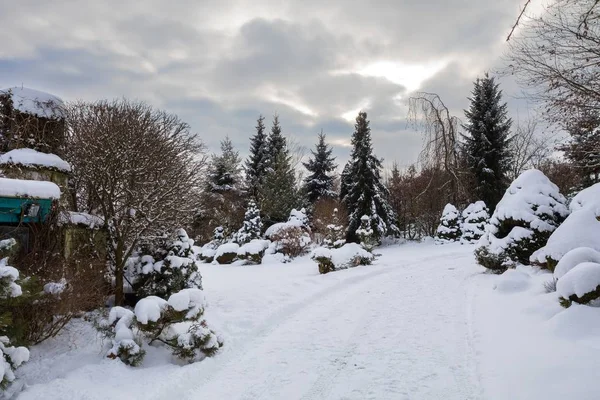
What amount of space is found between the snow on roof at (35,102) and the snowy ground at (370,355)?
3.64 m

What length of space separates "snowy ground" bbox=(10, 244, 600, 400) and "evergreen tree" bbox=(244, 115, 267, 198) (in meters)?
23.0

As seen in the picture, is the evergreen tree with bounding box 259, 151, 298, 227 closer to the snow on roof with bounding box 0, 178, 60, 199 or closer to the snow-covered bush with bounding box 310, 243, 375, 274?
the snow-covered bush with bounding box 310, 243, 375, 274

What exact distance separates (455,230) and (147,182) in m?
18.3

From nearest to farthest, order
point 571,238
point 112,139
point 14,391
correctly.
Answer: point 14,391 → point 112,139 → point 571,238

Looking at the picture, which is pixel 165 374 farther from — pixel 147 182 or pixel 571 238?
pixel 571 238

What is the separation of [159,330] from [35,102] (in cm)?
448

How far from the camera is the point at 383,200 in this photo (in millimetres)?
23406

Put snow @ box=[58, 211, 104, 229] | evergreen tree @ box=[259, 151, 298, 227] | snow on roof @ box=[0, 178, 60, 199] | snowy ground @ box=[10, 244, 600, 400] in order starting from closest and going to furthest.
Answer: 1. snowy ground @ box=[10, 244, 600, 400]
2. snow on roof @ box=[0, 178, 60, 199]
3. snow @ box=[58, 211, 104, 229]
4. evergreen tree @ box=[259, 151, 298, 227]

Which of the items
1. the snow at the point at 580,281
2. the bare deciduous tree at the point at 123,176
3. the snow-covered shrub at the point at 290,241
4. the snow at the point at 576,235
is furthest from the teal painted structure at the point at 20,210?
the snow-covered shrub at the point at 290,241

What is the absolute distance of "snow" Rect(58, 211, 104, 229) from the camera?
5.86 metres

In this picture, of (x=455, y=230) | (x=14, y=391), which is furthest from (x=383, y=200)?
(x=14, y=391)

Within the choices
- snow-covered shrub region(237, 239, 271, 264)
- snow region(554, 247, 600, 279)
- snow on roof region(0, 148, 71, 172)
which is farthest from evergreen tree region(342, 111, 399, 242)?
snow on roof region(0, 148, 71, 172)

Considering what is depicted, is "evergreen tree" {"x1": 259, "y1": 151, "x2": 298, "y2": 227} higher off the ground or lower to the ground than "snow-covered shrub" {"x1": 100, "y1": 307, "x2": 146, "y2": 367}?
higher

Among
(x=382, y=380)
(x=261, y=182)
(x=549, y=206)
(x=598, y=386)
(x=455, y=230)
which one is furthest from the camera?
(x=261, y=182)
